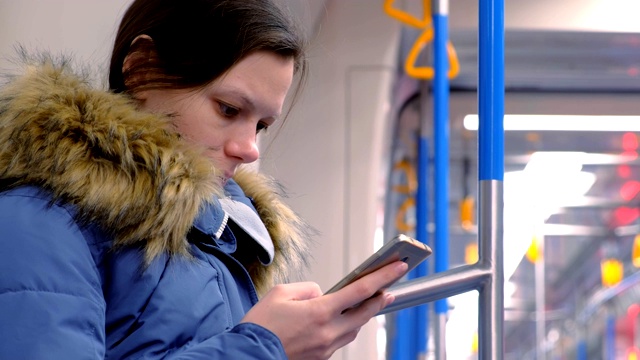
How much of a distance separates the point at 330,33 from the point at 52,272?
2.84 meters

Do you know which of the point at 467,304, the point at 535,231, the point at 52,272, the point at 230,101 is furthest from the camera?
the point at 467,304

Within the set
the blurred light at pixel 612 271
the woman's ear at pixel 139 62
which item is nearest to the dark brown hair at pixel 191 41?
the woman's ear at pixel 139 62

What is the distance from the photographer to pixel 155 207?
103 centimetres

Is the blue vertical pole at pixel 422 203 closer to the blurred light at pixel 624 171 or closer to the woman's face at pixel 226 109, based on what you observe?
the woman's face at pixel 226 109

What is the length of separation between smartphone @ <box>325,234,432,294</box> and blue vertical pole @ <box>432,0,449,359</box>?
6.76 feet

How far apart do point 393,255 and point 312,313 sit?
0.10m

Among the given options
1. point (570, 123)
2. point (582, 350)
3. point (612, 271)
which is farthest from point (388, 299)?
point (582, 350)

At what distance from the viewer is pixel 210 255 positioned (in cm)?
109

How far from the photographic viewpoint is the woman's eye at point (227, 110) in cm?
116

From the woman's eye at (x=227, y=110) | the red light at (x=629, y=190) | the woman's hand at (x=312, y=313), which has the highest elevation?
the woman's eye at (x=227, y=110)

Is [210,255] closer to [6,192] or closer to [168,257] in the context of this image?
[168,257]

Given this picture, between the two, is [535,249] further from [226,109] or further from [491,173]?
[226,109]

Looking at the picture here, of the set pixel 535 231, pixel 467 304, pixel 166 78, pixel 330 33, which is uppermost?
pixel 330 33

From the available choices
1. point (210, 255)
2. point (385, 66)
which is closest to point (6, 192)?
point (210, 255)
